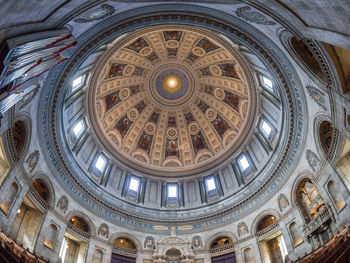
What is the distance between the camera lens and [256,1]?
1234 centimetres

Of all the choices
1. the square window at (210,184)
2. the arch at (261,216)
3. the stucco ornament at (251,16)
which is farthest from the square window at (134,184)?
the stucco ornament at (251,16)

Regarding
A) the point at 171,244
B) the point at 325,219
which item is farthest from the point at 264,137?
the point at 171,244

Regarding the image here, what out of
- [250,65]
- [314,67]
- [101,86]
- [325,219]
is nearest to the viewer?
[314,67]

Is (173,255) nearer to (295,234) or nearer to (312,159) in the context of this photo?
(295,234)

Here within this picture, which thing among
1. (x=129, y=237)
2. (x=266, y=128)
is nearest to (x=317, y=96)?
(x=266, y=128)

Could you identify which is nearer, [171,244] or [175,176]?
[171,244]

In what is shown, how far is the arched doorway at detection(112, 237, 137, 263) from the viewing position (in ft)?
74.6

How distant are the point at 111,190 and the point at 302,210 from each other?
17.5 metres

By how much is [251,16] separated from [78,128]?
756 inches

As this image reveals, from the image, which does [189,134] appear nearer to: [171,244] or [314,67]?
[171,244]

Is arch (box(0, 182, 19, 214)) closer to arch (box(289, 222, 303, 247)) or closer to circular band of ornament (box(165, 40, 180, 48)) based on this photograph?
arch (box(289, 222, 303, 247))

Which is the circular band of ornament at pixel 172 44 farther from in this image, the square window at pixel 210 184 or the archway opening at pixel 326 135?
the archway opening at pixel 326 135

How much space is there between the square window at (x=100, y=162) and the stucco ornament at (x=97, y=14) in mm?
16557

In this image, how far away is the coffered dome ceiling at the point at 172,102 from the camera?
3097 centimetres
